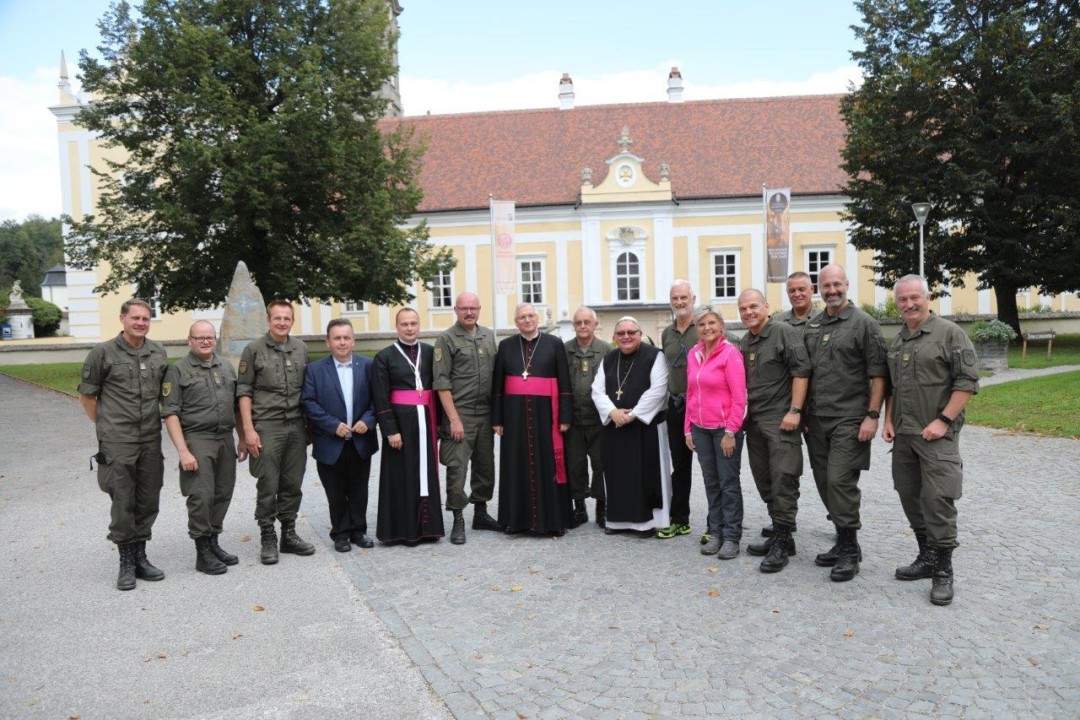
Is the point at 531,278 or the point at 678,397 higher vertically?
the point at 531,278

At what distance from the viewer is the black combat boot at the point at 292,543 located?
268 inches

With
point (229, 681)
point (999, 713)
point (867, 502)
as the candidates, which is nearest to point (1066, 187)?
point (867, 502)

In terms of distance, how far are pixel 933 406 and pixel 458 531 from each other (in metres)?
3.82

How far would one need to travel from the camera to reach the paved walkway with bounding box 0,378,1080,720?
407 cm

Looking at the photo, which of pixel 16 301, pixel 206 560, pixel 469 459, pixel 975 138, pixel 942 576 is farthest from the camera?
pixel 16 301

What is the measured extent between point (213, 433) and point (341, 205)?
62.3ft

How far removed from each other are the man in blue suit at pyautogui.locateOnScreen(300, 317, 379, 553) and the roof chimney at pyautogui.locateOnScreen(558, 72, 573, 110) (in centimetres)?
3675

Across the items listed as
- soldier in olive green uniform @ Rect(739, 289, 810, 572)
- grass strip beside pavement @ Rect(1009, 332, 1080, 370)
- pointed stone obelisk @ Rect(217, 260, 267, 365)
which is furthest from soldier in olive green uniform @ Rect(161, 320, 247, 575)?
grass strip beside pavement @ Rect(1009, 332, 1080, 370)

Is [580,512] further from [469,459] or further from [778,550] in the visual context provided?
[778,550]

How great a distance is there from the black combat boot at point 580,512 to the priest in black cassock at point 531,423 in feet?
0.65

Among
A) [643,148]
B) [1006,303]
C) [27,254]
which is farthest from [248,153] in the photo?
[27,254]

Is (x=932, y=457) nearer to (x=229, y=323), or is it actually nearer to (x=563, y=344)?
(x=563, y=344)

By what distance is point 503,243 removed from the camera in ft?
78.6

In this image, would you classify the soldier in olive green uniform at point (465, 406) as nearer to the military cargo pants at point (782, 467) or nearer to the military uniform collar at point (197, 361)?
the military uniform collar at point (197, 361)
